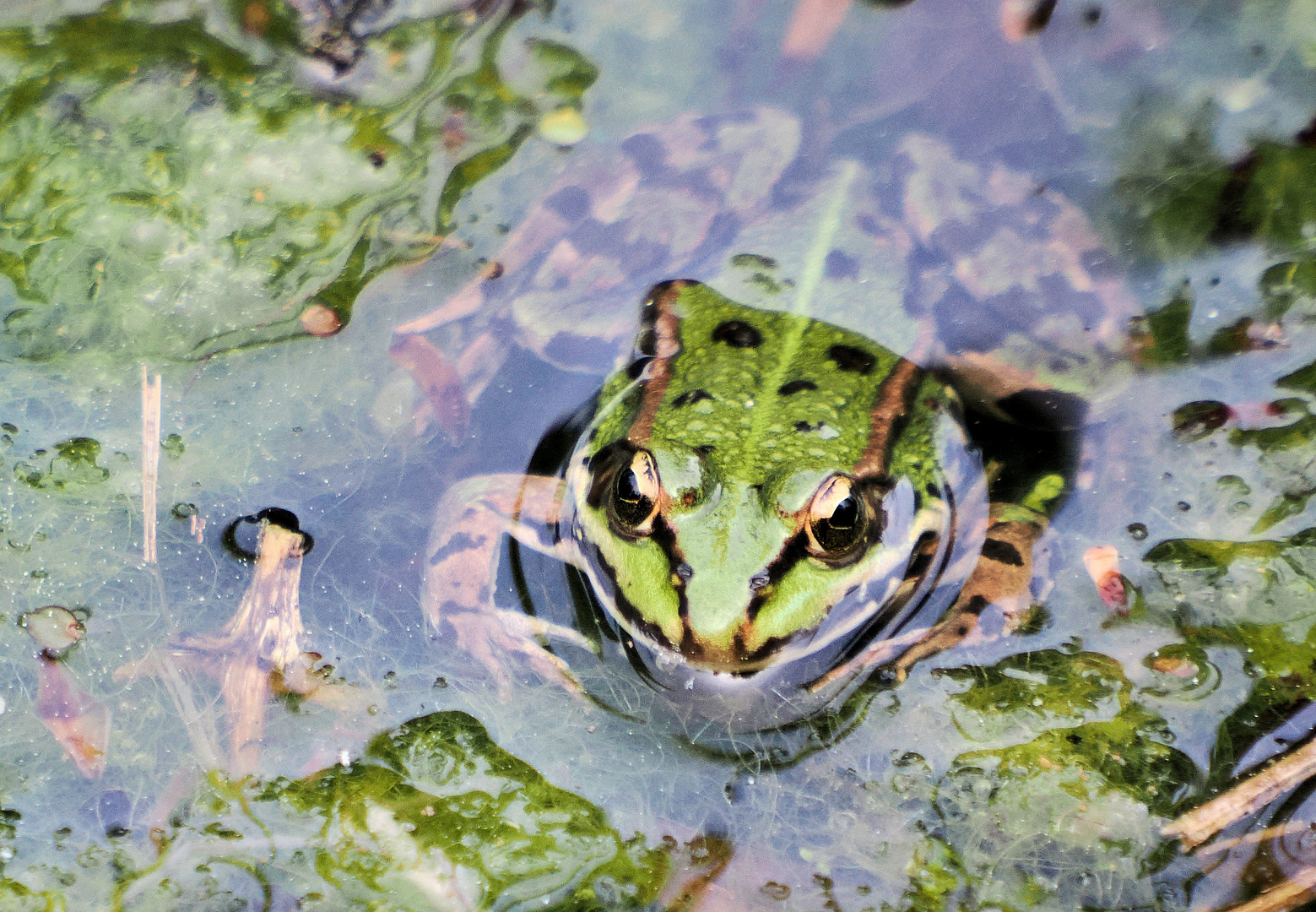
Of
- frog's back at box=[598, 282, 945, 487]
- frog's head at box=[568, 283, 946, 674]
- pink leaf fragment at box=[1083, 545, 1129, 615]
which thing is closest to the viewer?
frog's head at box=[568, 283, 946, 674]

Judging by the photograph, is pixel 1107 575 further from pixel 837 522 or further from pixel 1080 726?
pixel 837 522

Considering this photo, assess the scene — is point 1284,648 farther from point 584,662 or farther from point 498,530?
point 498,530

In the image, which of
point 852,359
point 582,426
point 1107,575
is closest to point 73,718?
point 582,426

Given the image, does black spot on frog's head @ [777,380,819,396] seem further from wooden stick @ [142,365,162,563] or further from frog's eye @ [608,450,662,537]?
wooden stick @ [142,365,162,563]

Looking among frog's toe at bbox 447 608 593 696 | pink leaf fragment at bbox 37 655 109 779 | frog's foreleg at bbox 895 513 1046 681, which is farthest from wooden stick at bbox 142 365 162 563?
frog's foreleg at bbox 895 513 1046 681

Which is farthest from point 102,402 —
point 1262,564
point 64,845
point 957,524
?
point 1262,564
